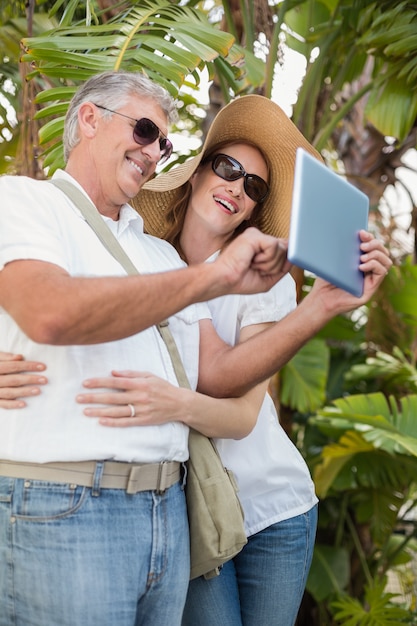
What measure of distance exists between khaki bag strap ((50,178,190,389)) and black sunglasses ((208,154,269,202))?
0.55 meters

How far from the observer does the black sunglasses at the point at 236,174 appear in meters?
2.12

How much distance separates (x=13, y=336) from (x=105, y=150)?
481 mm

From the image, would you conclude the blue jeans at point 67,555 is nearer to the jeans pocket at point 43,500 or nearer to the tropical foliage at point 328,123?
the jeans pocket at point 43,500

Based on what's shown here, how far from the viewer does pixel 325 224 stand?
141cm

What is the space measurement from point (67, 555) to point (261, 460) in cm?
71

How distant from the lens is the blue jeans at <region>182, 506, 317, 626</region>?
195 centimetres

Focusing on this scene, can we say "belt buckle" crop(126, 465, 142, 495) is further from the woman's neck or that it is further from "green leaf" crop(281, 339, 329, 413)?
"green leaf" crop(281, 339, 329, 413)

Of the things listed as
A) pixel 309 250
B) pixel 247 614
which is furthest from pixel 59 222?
pixel 247 614

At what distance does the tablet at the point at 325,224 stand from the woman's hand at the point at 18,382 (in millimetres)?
525

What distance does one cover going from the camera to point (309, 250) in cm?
134

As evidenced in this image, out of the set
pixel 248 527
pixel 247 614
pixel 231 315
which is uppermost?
pixel 231 315

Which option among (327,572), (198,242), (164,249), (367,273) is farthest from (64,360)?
(327,572)

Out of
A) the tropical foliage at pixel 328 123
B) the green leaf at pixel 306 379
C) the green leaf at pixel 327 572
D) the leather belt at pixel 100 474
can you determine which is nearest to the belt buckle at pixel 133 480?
the leather belt at pixel 100 474

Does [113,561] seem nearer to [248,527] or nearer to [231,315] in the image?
[248,527]
